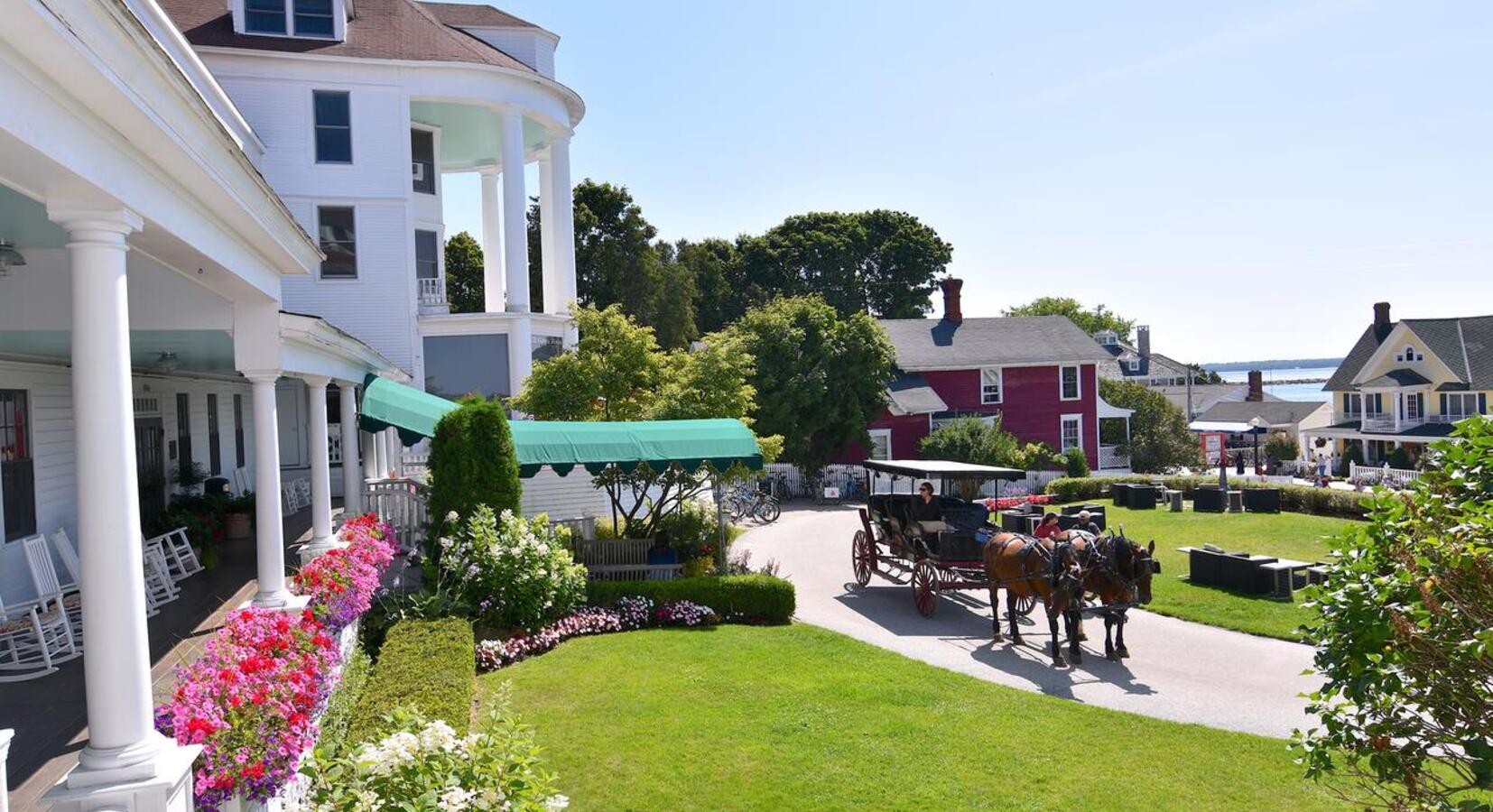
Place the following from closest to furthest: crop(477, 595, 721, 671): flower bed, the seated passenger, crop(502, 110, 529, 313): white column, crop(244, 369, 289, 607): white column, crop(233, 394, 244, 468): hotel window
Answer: crop(244, 369, 289, 607): white column, crop(477, 595, 721, 671): flower bed, the seated passenger, crop(233, 394, 244, 468): hotel window, crop(502, 110, 529, 313): white column

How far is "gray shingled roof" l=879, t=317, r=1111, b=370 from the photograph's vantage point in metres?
44.2

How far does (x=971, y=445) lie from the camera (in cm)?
3631

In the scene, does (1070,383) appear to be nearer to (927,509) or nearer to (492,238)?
(492,238)

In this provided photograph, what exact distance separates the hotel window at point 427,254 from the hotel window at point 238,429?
6.12m

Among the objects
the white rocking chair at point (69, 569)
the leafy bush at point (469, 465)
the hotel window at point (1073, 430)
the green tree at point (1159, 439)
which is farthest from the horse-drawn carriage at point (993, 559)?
the green tree at point (1159, 439)

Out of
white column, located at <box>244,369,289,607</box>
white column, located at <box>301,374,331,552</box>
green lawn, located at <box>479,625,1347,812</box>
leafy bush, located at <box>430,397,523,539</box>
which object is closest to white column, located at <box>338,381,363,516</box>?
leafy bush, located at <box>430,397,523,539</box>

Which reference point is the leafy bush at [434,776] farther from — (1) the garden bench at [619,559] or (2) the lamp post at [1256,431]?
(2) the lamp post at [1256,431]

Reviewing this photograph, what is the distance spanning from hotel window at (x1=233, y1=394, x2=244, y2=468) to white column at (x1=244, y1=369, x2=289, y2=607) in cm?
1337

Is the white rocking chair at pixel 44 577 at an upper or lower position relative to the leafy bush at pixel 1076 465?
upper

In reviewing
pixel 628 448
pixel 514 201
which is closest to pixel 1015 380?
pixel 514 201

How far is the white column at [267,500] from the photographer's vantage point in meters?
8.82

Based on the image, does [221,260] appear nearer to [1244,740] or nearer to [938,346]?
[1244,740]

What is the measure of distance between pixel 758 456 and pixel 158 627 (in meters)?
9.74

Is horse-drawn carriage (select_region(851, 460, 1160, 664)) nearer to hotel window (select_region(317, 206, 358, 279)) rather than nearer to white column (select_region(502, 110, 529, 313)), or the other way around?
white column (select_region(502, 110, 529, 313))
